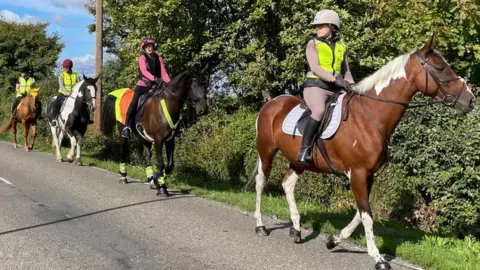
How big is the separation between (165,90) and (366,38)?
184 inches

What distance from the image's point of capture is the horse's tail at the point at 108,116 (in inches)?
485

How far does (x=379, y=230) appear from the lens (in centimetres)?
758

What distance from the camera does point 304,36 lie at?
464 inches

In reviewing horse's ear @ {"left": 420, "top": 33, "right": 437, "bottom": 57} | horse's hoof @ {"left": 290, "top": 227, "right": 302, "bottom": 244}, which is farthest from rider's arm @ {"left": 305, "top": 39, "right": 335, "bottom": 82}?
horse's hoof @ {"left": 290, "top": 227, "right": 302, "bottom": 244}

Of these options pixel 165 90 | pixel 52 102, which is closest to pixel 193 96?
pixel 165 90

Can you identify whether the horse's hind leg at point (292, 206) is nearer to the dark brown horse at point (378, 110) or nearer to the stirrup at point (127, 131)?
the dark brown horse at point (378, 110)

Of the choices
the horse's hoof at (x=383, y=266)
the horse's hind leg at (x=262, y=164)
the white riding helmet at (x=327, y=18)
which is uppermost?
the white riding helmet at (x=327, y=18)

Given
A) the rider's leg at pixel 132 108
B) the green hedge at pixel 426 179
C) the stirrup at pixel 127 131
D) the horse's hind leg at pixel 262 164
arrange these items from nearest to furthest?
the horse's hind leg at pixel 262 164, the green hedge at pixel 426 179, the rider's leg at pixel 132 108, the stirrup at pixel 127 131

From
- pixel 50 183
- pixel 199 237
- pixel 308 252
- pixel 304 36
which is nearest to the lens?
pixel 308 252

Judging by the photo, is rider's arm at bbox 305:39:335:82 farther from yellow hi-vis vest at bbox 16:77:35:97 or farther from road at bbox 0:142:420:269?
yellow hi-vis vest at bbox 16:77:35:97

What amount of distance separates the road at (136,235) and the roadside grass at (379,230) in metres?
0.31

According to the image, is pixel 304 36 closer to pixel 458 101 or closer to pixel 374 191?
pixel 374 191

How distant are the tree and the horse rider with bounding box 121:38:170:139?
946 inches

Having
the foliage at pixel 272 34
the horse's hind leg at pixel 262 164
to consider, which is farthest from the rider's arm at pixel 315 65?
the foliage at pixel 272 34
